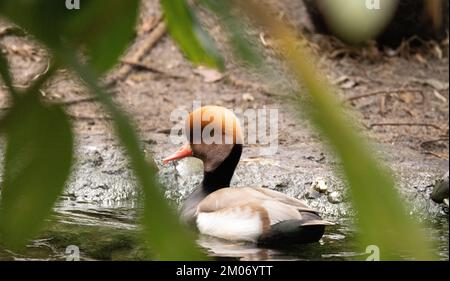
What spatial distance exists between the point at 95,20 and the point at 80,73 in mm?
64

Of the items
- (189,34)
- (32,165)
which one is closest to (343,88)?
(189,34)

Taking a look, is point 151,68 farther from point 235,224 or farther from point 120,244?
point 120,244

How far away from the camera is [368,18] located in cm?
45

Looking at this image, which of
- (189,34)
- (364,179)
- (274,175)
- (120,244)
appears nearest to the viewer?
(364,179)

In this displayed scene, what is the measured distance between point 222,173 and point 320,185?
0.38 m

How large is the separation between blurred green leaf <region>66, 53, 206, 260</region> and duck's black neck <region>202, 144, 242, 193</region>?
2884mm

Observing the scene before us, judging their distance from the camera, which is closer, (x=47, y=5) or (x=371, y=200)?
(x=371, y=200)

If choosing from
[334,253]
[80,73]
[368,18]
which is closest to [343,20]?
[368,18]

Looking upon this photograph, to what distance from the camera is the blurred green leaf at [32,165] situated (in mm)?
486

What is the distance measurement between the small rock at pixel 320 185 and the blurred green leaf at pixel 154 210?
297cm

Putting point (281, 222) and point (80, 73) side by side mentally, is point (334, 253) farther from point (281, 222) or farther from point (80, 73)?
point (80, 73)

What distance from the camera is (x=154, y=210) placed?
0.44 metres

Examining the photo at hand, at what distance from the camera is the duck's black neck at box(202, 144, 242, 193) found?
3.35m

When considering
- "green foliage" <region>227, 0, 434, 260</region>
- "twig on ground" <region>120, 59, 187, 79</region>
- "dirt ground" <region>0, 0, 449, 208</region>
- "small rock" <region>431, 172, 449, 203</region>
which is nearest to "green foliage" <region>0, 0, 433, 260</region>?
"green foliage" <region>227, 0, 434, 260</region>
